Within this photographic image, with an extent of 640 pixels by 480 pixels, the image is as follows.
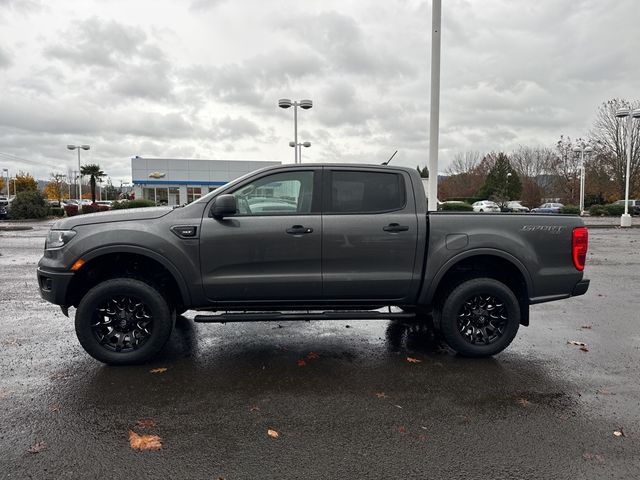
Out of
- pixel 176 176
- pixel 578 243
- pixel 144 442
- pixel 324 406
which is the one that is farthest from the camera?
pixel 176 176

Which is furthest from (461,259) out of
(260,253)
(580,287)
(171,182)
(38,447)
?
(171,182)

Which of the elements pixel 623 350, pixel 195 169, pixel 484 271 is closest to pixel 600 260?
pixel 623 350

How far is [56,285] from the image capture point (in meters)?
4.41

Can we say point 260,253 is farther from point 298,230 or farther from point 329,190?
point 329,190

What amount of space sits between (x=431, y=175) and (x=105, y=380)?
314 inches

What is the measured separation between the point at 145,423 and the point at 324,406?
4.49 feet

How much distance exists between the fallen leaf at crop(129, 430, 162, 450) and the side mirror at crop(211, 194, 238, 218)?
203 centimetres

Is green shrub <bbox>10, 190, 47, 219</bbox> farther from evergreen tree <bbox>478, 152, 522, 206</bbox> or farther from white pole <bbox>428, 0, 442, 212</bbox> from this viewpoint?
evergreen tree <bbox>478, 152, 522, 206</bbox>

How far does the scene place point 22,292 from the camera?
8062 millimetres

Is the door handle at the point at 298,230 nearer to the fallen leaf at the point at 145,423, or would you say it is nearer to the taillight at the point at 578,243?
the fallen leaf at the point at 145,423

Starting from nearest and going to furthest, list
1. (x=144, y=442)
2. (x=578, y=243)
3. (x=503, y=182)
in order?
(x=144, y=442) < (x=578, y=243) < (x=503, y=182)

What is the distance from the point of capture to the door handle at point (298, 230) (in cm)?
455

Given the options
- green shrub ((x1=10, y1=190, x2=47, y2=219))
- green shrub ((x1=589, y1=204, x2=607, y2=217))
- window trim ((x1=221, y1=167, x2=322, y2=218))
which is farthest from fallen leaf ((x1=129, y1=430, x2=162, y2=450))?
green shrub ((x1=589, y1=204, x2=607, y2=217))

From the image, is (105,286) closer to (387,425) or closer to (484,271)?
(387,425)
